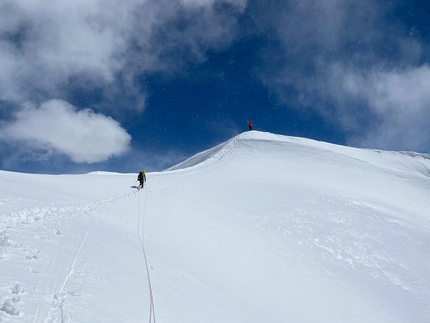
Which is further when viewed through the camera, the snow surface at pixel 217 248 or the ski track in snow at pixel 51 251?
the snow surface at pixel 217 248

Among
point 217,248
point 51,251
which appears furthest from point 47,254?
point 217,248

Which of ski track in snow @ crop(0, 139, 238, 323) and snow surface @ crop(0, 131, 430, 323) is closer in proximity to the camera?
ski track in snow @ crop(0, 139, 238, 323)

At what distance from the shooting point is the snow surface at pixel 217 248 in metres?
5.21

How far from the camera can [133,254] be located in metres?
7.82

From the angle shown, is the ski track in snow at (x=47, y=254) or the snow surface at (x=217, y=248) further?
the snow surface at (x=217, y=248)

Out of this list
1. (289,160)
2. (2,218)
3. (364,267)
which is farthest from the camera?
(289,160)

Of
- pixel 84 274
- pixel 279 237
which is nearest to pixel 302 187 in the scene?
pixel 279 237

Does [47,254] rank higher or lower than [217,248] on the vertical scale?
higher

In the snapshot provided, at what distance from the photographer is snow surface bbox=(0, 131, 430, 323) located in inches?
205

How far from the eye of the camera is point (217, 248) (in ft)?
40.1

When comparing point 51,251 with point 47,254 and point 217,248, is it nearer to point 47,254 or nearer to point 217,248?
point 47,254

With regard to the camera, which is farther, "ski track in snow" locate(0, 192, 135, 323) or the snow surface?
the snow surface

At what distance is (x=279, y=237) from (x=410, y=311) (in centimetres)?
629

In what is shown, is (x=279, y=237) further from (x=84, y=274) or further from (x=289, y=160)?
(x=289, y=160)
